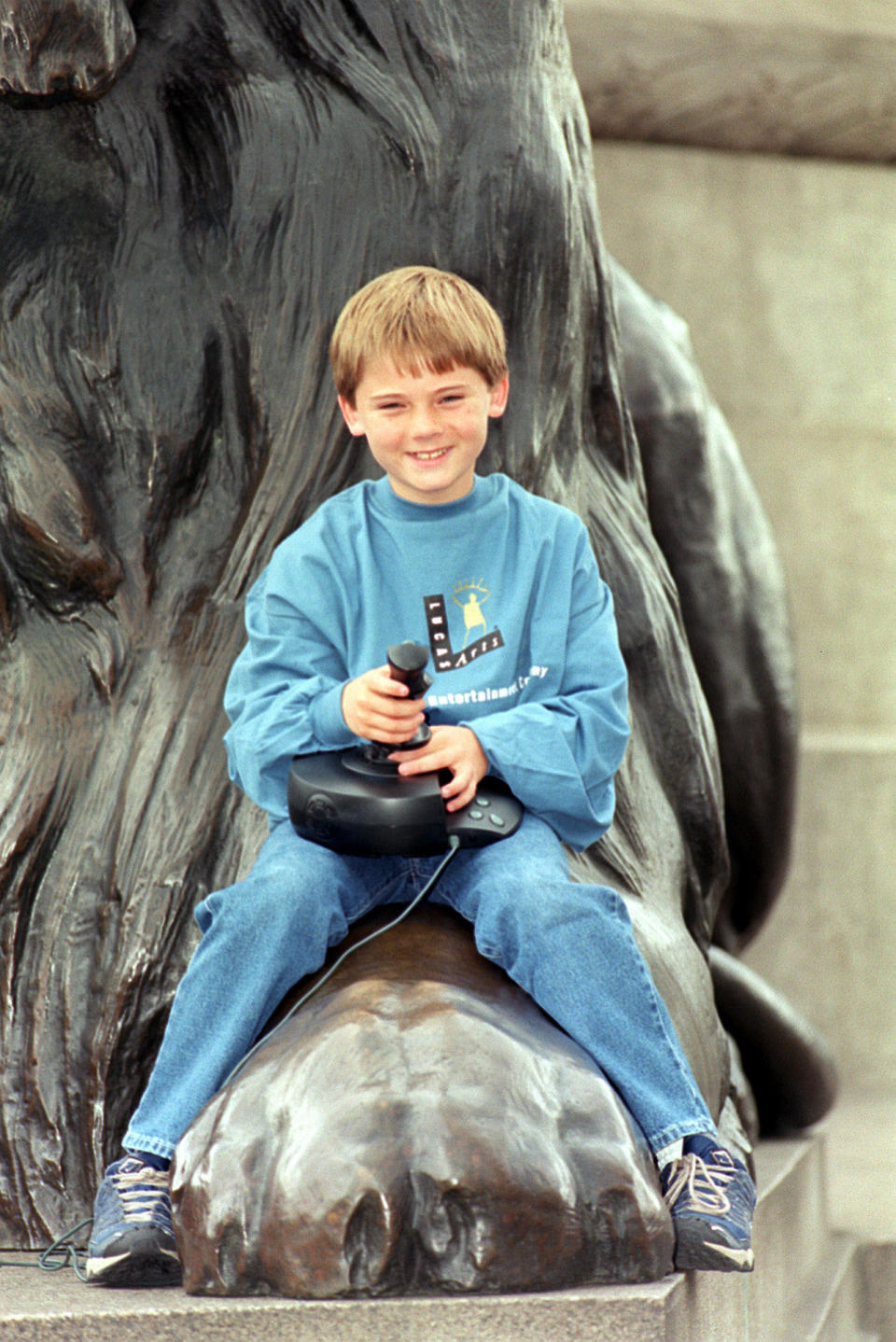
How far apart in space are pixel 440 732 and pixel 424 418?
0.25 meters

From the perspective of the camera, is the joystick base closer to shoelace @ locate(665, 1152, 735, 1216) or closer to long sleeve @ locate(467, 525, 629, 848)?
long sleeve @ locate(467, 525, 629, 848)

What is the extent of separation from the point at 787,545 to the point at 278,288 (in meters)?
2.79

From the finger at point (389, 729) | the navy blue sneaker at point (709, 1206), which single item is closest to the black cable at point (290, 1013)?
the finger at point (389, 729)

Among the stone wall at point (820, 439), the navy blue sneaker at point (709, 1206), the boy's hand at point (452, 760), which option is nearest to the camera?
the navy blue sneaker at point (709, 1206)

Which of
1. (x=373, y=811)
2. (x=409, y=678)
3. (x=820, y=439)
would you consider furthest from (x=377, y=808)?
(x=820, y=439)

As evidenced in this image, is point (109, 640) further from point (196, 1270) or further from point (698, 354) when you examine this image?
point (698, 354)

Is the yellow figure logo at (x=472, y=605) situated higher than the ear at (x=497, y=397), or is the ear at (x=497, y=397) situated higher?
the ear at (x=497, y=397)

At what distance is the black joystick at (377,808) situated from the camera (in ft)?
4.39

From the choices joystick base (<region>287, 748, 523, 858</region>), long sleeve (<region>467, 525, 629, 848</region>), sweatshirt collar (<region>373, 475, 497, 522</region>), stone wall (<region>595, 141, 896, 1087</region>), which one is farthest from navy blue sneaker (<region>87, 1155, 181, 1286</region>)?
stone wall (<region>595, 141, 896, 1087</region>)

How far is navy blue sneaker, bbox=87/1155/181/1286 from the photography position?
1253 mm

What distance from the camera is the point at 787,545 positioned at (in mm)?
4355

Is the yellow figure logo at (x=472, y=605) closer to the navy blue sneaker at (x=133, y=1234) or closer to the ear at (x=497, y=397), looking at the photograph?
the ear at (x=497, y=397)

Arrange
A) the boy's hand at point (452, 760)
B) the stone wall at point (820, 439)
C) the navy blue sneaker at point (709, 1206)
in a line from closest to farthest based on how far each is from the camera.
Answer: the navy blue sneaker at point (709, 1206), the boy's hand at point (452, 760), the stone wall at point (820, 439)

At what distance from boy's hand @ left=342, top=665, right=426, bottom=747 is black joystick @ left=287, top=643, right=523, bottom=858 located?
14 mm
